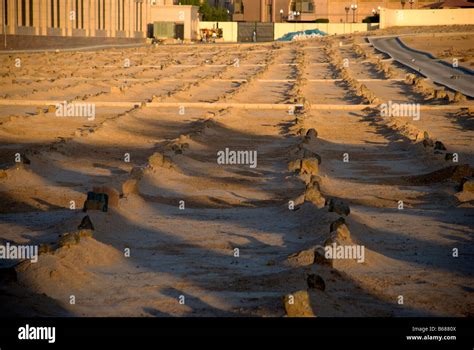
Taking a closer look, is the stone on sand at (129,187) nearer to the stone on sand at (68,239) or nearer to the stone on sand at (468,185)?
the stone on sand at (68,239)

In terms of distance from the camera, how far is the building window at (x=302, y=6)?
11462 cm

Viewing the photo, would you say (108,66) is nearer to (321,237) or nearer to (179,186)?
(179,186)

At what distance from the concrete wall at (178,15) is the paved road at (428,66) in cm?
2977

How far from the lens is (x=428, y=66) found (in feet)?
157

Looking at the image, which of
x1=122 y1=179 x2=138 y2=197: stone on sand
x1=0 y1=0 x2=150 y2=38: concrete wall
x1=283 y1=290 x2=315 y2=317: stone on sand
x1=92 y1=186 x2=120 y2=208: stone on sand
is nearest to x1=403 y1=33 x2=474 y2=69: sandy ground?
x1=0 y1=0 x2=150 y2=38: concrete wall

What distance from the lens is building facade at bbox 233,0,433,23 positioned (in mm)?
113688

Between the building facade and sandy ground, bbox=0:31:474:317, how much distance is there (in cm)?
8360

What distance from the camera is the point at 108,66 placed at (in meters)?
49.5

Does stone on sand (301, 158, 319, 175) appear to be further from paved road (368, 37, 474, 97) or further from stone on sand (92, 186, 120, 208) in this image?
paved road (368, 37, 474, 97)

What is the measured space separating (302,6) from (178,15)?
71.7 ft

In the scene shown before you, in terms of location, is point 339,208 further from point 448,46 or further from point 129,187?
point 448,46

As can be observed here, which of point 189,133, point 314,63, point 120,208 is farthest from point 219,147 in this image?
point 314,63

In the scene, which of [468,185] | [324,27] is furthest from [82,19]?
[468,185]
